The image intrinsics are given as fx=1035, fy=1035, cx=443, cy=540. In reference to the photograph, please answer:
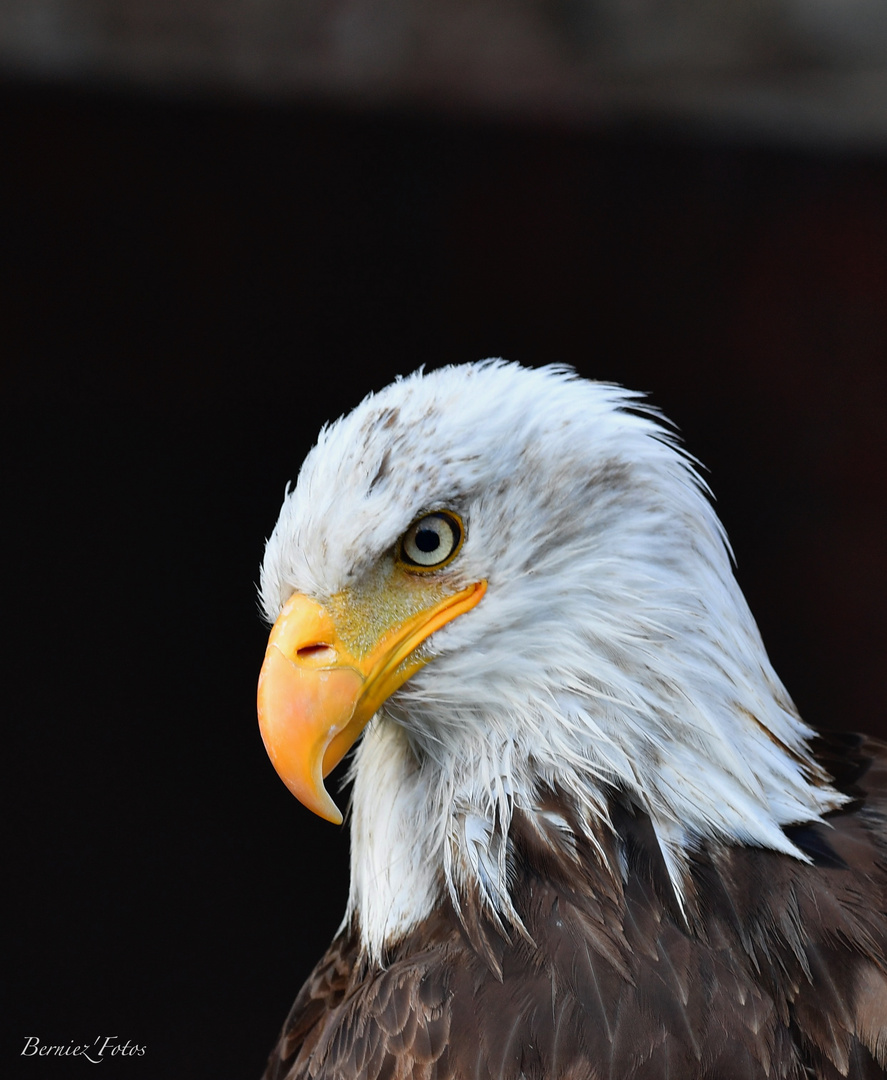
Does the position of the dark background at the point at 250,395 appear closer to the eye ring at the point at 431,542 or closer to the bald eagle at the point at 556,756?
the bald eagle at the point at 556,756

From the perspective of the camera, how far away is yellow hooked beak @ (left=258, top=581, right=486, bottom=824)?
1.01m

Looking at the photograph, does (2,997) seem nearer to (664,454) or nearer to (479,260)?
(479,260)

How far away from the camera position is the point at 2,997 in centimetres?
257

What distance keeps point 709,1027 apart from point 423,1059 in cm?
27

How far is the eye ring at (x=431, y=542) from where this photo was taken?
1.07 m

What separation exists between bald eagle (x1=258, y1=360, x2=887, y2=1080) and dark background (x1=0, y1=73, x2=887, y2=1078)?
112cm

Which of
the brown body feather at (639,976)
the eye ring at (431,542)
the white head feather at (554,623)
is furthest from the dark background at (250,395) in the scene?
the brown body feather at (639,976)

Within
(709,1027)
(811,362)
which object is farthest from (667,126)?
(709,1027)
